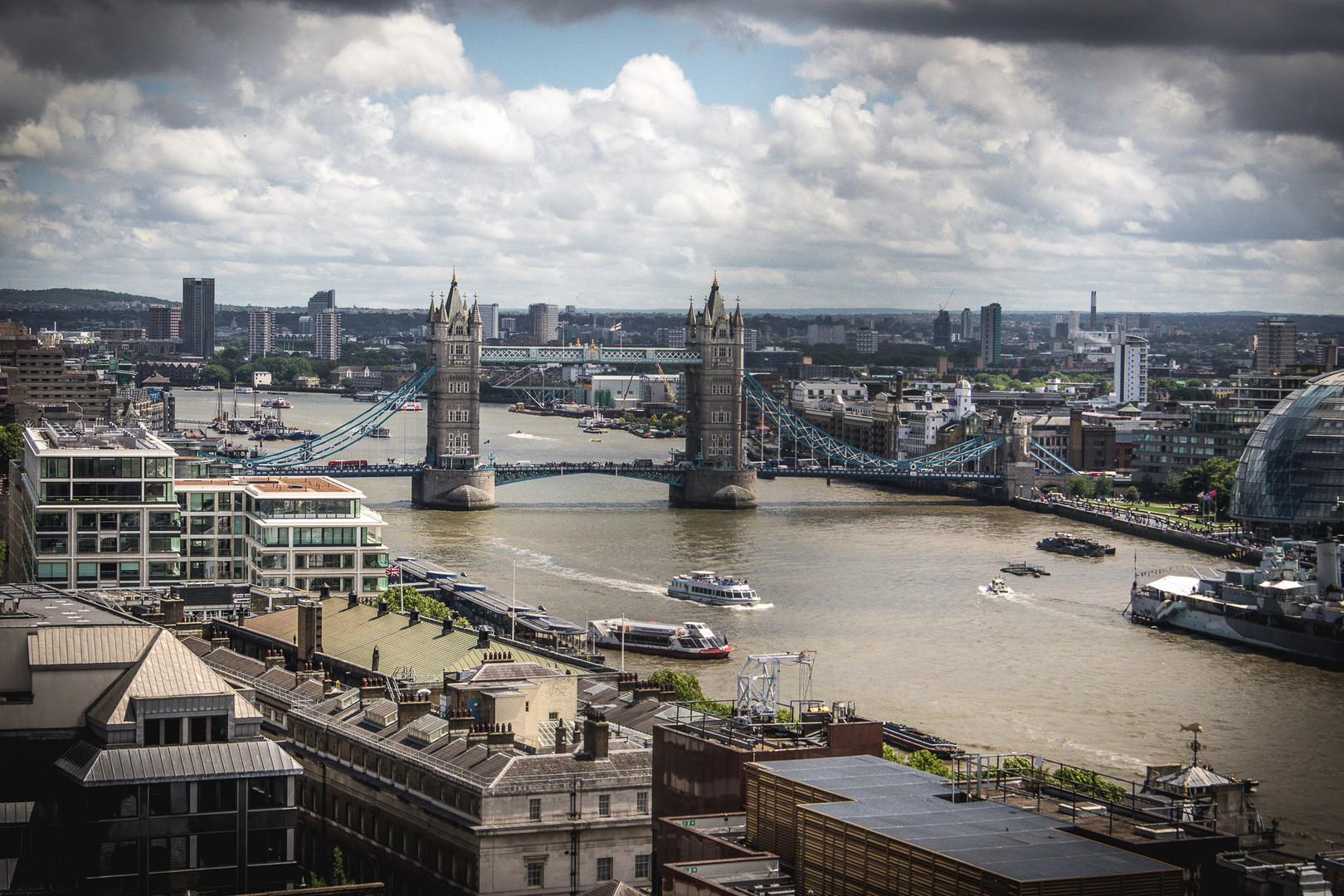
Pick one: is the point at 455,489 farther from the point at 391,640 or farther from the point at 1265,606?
the point at 391,640

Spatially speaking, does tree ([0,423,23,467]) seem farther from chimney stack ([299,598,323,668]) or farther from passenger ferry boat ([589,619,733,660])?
chimney stack ([299,598,323,668])

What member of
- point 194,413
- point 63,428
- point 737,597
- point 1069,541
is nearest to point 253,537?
point 63,428

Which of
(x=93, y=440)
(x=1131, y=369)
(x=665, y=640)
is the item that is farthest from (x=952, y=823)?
(x=1131, y=369)

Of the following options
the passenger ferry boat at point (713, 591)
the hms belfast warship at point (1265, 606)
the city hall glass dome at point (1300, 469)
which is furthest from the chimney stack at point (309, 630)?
the city hall glass dome at point (1300, 469)

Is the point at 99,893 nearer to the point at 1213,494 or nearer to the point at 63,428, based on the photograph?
the point at 63,428

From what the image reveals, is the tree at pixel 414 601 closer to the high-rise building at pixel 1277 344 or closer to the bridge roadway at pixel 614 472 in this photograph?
the bridge roadway at pixel 614 472

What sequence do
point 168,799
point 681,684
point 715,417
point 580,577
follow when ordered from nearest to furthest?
point 168,799 → point 681,684 → point 580,577 → point 715,417

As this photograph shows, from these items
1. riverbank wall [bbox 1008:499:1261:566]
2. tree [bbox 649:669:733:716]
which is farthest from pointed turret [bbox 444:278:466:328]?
tree [bbox 649:669:733:716]
